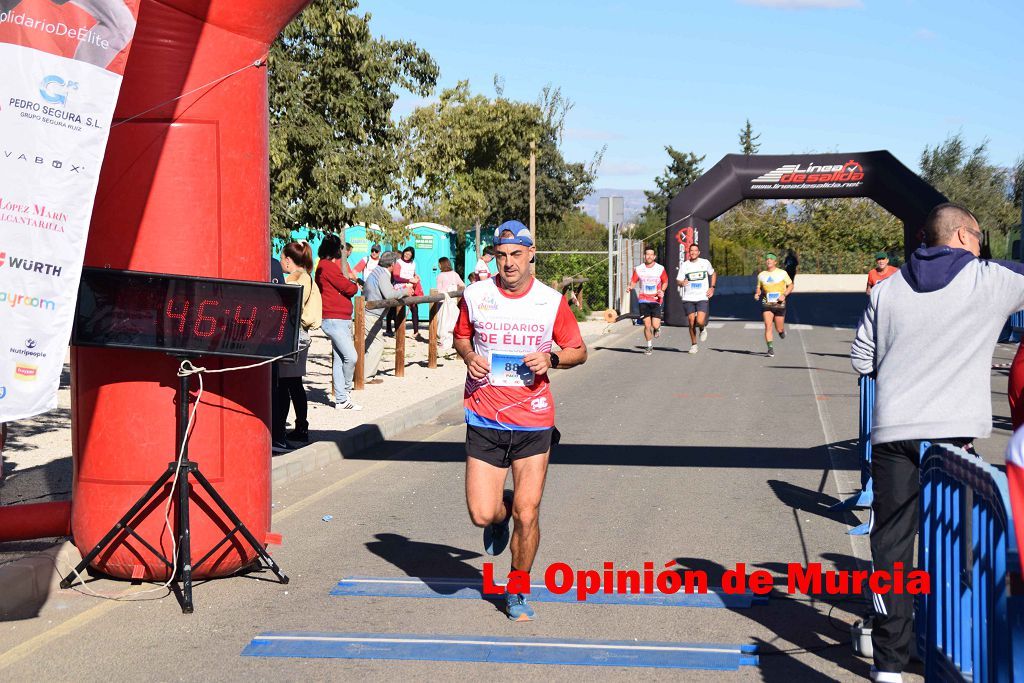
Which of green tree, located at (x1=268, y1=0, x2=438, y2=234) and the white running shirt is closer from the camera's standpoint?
green tree, located at (x1=268, y1=0, x2=438, y2=234)

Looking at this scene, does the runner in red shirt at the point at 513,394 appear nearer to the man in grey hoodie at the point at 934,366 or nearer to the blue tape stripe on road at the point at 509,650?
the blue tape stripe on road at the point at 509,650

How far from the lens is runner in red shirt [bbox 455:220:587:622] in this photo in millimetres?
6199

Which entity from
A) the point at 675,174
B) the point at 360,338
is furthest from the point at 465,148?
the point at 675,174

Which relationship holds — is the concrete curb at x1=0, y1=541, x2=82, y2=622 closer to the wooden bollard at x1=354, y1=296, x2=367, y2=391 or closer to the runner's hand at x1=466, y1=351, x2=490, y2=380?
the runner's hand at x1=466, y1=351, x2=490, y2=380

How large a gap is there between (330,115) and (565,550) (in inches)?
469

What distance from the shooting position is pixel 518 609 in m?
6.09

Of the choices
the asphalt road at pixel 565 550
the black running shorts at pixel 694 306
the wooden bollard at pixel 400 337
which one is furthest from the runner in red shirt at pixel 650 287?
the asphalt road at pixel 565 550

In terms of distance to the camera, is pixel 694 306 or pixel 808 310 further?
pixel 808 310

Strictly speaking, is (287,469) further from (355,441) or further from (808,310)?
(808,310)

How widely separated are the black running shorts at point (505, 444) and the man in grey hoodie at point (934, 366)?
176 cm

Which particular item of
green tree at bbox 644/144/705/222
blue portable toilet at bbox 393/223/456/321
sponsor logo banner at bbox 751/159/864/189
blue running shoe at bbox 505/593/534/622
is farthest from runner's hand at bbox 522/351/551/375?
green tree at bbox 644/144/705/222

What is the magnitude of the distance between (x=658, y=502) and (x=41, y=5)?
5558 millimetres

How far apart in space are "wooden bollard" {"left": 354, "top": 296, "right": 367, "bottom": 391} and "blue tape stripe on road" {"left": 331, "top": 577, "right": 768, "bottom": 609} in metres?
8.99

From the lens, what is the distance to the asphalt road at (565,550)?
5480mm
